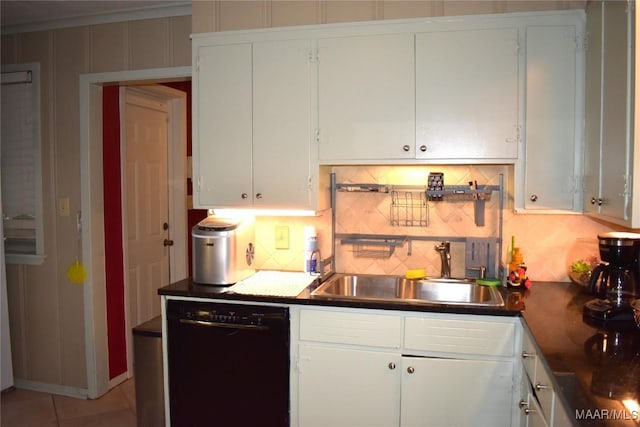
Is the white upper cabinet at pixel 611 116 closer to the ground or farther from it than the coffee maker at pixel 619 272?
farther from it

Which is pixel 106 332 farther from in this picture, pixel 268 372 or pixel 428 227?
pixel 428 227

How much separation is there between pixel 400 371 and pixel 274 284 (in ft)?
2.50

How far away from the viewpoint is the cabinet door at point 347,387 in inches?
88.5

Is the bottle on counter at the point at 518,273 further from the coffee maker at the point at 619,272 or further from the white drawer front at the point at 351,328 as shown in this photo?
the white drawer front at the point at 351,328

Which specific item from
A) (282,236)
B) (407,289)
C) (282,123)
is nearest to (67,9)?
(282,123)

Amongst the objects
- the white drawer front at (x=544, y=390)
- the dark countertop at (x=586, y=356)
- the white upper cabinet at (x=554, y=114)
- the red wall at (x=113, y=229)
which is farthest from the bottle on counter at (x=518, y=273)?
the red wall at (x=113, y=229)

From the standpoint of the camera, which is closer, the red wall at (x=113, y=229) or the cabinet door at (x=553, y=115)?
the cabinet door at (x=553, y=115)

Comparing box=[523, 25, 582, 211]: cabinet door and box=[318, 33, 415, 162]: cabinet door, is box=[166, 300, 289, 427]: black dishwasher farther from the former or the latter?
box=[523, 25, 582, 211]: cabinet door

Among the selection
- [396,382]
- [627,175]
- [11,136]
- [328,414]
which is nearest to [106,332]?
[11,136]

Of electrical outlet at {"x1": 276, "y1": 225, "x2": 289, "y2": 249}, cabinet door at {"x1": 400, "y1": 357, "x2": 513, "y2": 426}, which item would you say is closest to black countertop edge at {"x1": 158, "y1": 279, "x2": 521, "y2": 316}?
cabinet door at {"x1": 400, "y1": 357, "x2": 513, "y2": 426}

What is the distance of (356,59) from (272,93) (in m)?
0.47

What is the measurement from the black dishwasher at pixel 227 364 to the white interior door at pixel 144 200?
1394 millimetres

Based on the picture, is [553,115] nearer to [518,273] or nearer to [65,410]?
[518,273]

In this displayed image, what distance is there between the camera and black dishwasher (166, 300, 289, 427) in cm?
236
